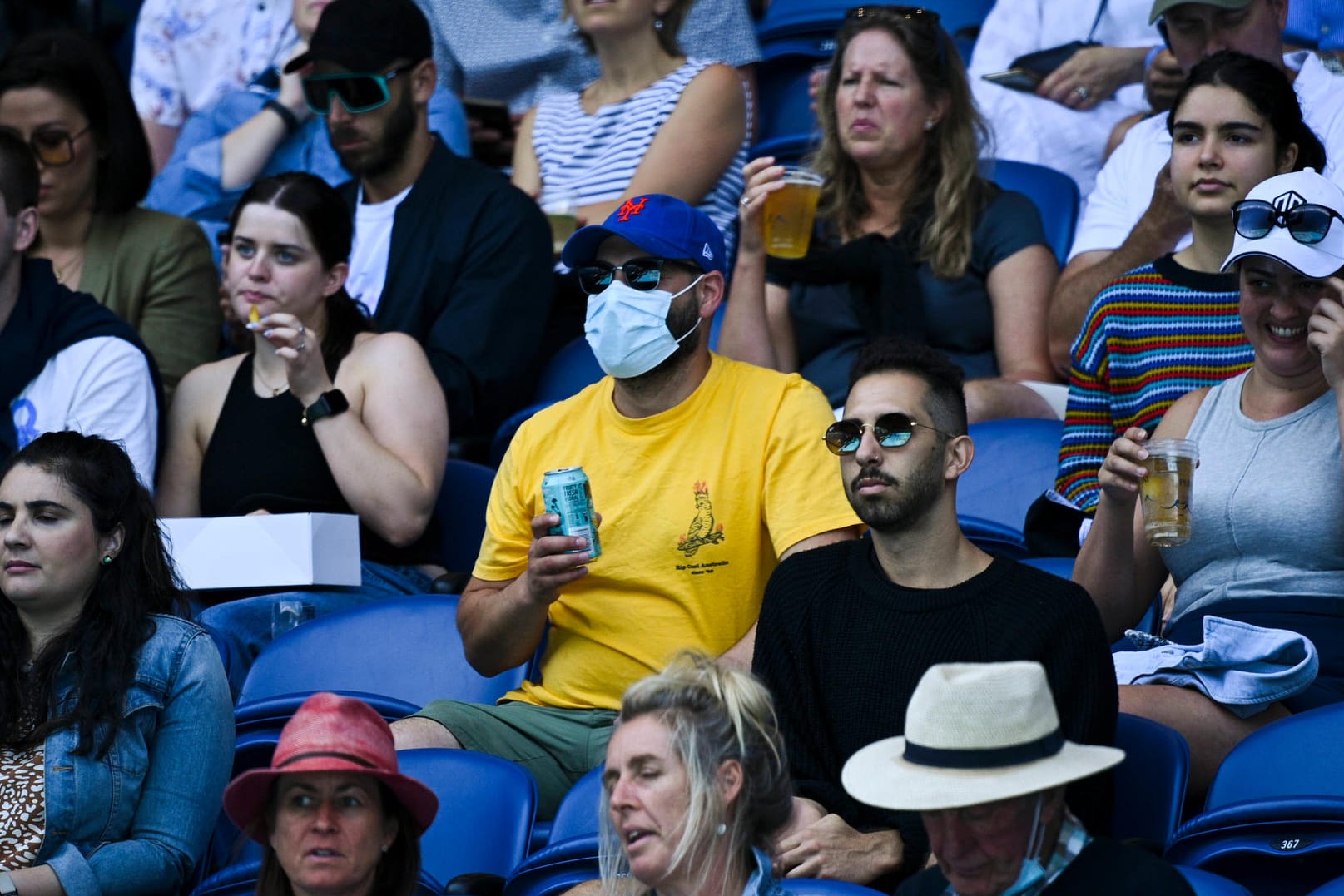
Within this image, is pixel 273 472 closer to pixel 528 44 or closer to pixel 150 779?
pixel 150 779

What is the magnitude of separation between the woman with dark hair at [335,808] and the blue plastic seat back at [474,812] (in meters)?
0.28

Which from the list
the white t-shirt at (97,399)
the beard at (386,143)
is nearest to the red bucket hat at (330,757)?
the white t-shirt at (97,399)

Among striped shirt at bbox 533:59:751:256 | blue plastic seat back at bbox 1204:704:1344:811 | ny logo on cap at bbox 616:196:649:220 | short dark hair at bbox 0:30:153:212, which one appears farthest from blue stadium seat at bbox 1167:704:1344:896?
short dark hair at bbox 0:30:153:212

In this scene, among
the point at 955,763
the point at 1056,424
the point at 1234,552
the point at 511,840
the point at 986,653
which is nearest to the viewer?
the point at 955,763

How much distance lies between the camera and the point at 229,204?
6.54m

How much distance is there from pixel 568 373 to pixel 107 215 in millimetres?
1439

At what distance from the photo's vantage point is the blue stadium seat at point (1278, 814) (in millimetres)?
2834

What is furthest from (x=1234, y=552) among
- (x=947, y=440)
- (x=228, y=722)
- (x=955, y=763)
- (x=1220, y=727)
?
(x=228, y=722)

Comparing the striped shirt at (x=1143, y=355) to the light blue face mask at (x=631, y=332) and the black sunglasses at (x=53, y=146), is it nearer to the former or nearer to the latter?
the light blue face mask at (x=631, y=332)

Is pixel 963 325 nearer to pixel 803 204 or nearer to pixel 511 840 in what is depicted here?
pixel 803 204

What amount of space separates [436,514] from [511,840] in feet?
5.46

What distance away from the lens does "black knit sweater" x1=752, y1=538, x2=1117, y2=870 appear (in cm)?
308

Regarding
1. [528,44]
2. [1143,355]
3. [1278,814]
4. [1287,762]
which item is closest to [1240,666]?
[1287,762]

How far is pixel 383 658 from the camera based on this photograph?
4.19 m
